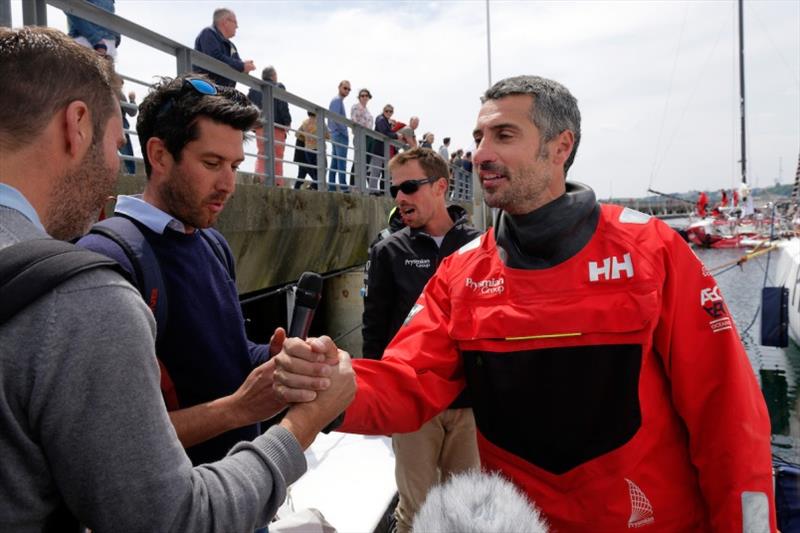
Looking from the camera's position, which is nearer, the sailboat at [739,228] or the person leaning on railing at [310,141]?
the person leaning on railing at [310,141]

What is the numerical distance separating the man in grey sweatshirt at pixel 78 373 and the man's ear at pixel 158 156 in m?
0.84

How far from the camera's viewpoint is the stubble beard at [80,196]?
113cm

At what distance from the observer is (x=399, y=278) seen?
156 inches

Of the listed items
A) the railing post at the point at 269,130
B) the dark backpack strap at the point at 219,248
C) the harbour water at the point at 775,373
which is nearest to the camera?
the dark backpack strap at the point at 219,248

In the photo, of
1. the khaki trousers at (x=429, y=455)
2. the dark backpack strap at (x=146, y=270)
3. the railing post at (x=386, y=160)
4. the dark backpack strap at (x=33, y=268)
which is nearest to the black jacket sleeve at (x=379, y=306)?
the khaki trousers at (x=429, y=455)

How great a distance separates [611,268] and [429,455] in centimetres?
217

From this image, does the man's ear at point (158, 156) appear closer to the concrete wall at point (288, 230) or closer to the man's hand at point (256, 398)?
the man's hand at point (256, 398)

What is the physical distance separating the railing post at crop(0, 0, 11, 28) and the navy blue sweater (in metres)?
2.80

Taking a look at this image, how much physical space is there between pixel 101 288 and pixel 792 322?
16535mm

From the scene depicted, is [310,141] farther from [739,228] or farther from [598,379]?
[739,228]

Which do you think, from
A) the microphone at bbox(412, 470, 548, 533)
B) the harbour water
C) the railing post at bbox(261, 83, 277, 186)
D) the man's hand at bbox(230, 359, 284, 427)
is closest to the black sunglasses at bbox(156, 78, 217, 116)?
the man's hand at bbox(230, 359, 284, 427)

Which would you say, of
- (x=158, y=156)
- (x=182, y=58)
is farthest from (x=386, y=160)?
(x=158, y=156)

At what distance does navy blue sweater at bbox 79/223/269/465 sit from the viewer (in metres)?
1.83

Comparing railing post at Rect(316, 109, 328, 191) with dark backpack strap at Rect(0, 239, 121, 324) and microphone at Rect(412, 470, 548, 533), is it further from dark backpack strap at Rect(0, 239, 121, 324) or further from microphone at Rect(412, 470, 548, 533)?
microphone at Rect(412, 470, 548, 533)
